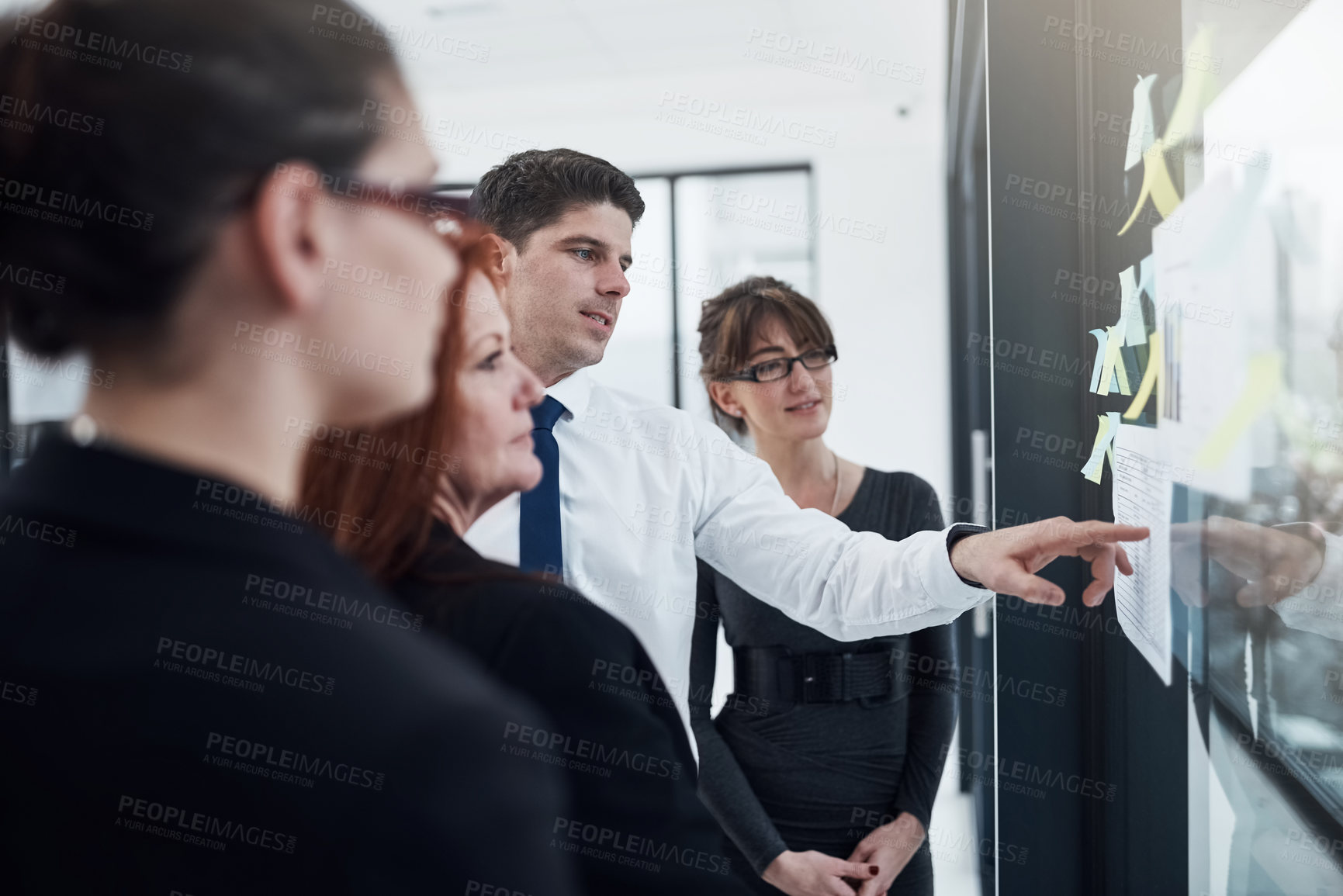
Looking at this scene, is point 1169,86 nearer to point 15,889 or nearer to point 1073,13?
point 1073,13

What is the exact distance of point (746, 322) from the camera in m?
1.23

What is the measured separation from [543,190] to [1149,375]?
2.48ft

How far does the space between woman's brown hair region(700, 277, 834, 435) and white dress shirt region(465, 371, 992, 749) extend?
114 mm

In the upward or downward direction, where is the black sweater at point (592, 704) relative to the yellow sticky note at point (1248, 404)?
downward

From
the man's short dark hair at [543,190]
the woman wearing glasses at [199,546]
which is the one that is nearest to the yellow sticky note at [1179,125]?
the man's short dark hair at [543,190]

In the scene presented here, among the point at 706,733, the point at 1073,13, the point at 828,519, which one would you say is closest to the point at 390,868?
the point at 828,519

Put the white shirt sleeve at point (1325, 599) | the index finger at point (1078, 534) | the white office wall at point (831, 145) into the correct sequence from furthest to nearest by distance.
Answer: the white office wall at point (831, 145) → the index finger at point (1078, 534) → the white shirt sleeve at point (1325, 599)

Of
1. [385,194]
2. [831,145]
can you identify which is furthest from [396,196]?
[831,145]

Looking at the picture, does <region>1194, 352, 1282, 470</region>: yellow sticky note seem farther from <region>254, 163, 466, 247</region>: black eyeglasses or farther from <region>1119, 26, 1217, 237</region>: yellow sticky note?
<region>254, 163, 466, 247</region>: black eyeglasses

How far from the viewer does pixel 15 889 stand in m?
0.44

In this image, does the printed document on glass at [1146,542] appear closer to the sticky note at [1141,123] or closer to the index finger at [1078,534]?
the index finger at [1078,534]

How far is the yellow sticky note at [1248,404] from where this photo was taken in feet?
2.10

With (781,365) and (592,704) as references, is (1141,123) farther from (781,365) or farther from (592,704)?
(592,704)

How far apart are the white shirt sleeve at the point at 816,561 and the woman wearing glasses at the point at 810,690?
11 centimetres
